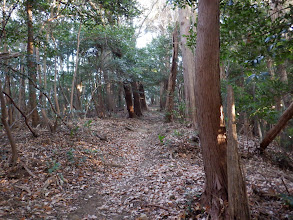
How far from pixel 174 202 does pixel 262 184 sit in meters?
2.07

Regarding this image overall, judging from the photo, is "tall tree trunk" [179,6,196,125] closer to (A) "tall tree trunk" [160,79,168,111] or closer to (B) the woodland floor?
(B) the woodland floor

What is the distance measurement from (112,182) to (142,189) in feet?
4.35

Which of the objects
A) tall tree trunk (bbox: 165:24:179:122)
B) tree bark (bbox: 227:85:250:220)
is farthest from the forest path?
tall tree trunk (bbox: 165:24:179:122)

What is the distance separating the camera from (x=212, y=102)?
3588 millimetres

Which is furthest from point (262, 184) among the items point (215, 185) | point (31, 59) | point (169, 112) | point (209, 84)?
point (169, 112)

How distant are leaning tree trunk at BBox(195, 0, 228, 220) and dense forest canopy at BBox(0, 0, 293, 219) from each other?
0.06 ft

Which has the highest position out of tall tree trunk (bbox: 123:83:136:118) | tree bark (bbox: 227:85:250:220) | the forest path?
tall tree trunk (bbox: 123:83:136:118)

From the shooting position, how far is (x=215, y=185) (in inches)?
148

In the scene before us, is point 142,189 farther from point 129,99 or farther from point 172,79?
point 129,99

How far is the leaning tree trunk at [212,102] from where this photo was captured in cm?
360

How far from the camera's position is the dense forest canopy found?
3736mm

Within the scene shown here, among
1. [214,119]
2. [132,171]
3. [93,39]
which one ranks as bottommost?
[132,171]

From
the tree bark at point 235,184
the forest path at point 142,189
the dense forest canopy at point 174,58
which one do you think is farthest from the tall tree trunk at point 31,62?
the tree bark at point 235,184

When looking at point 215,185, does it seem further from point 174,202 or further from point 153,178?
point 153,178
